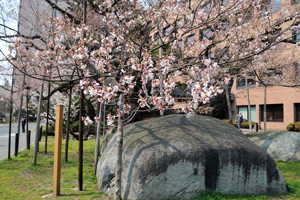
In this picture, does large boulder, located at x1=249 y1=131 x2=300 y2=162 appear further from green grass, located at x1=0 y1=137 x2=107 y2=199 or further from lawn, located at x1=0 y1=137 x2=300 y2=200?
green grass, located at x1=0 y1=137 x2=107 y2=199

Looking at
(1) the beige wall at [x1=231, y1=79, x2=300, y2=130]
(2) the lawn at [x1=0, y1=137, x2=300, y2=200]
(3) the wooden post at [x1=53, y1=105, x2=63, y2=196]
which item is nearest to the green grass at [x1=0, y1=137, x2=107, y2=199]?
(2) the lawn at [x1=0, y1=137, x2=300, y2=200]

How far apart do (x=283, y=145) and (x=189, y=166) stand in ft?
19.5

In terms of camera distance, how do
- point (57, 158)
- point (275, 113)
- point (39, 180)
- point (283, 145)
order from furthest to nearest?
point (275, 113) < point (283, 145) < point (39, 180) < point (57, 158)

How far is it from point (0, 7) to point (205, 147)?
8.30 m

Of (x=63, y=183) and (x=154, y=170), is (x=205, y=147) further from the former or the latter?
(x=63, y=183)

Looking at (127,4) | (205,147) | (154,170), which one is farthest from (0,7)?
(205,147)

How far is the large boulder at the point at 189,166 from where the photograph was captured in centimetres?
397

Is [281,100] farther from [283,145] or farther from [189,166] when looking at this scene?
[189,166]

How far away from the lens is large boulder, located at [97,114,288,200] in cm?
397

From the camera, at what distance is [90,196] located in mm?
4418

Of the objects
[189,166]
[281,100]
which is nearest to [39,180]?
[189,166]

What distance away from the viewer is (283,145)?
7973 millimetres

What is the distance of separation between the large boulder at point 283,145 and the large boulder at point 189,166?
13.0 feet

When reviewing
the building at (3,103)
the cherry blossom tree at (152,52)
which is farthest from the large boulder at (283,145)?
the building at (3,103)
